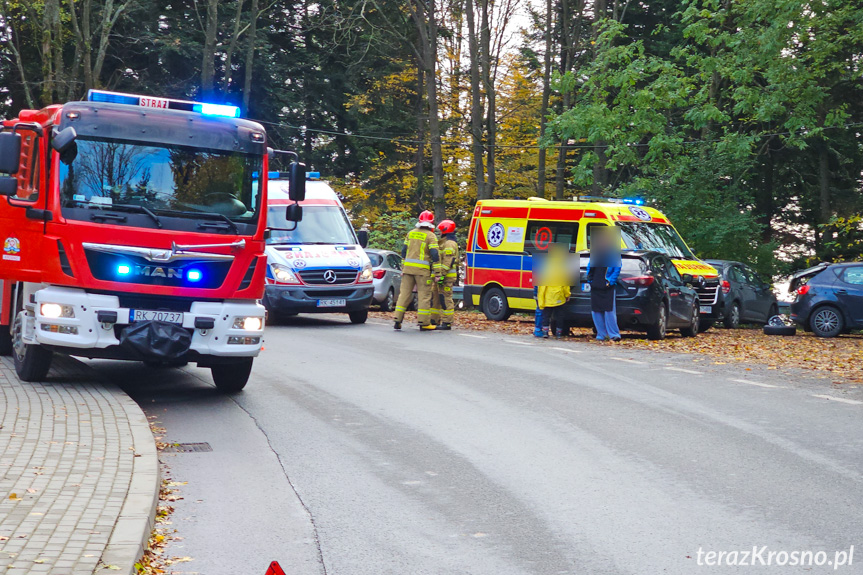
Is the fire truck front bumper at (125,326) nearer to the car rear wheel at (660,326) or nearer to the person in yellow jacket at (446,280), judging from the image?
the person in yellow jacket at (446,280)

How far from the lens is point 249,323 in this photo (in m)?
10.5

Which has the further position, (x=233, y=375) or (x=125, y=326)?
(x=233, y=375)

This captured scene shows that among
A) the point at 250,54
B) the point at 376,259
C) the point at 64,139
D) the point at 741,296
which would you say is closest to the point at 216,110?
the point at 64,139

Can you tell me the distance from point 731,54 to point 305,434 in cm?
2645

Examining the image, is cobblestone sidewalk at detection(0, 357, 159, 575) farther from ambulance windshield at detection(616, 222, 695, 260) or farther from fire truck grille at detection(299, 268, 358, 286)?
ambulance windshield at detection(616, 222, 695, 260)

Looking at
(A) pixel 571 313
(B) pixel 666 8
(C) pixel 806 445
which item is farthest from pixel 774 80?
(C) pixel 806 445

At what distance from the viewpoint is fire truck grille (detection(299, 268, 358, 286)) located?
65.5 feet

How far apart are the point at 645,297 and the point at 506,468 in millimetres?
11332

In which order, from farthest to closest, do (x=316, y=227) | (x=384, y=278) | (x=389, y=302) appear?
(x=389, y=302)
(x=384, y=278)
(x=316, y=227)

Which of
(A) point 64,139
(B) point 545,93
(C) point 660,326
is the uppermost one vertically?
(B) point 545,93

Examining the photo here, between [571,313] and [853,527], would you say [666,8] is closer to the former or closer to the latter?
[571,313]

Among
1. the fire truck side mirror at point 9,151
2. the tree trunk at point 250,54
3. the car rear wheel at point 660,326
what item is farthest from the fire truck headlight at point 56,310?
the tree trunk at point 250,54

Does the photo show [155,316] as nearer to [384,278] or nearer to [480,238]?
[480,238]

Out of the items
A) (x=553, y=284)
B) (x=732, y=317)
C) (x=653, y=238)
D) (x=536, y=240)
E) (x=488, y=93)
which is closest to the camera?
(x=553, y=284)
